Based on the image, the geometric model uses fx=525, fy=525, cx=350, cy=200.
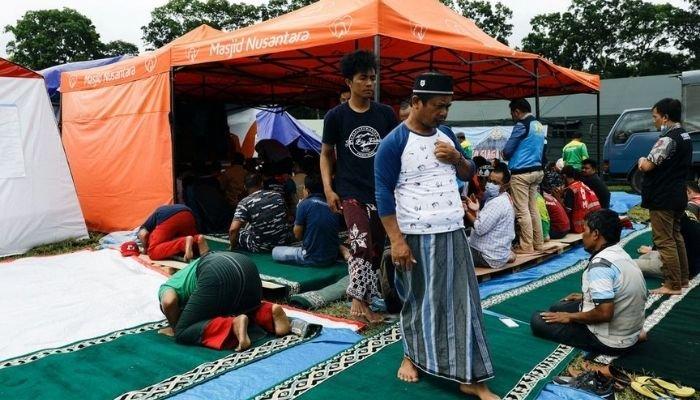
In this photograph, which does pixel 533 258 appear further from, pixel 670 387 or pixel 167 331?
pixel 167 331

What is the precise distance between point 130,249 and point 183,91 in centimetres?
557

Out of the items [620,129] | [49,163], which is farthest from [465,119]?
[49,163]

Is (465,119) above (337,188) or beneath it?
above

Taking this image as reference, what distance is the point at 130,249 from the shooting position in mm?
6098

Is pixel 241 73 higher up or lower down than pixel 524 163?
higher up

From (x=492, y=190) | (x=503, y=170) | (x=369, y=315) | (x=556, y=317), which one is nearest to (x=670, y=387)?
(x=556, y=317)

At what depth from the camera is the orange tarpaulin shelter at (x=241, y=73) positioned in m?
5.34

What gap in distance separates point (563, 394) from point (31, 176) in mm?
6729

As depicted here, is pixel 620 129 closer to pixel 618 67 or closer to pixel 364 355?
pixel 364 355

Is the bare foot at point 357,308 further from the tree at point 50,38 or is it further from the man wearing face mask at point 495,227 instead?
the tree at point 50,38

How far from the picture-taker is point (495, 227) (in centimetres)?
518

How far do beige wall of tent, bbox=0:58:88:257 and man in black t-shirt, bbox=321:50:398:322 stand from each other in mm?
4869

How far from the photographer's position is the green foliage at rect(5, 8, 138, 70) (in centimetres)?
2964

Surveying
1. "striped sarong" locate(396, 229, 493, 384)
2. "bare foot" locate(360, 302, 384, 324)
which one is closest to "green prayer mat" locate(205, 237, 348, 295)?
"bare foot" locate(360, 302, 384, 324)
